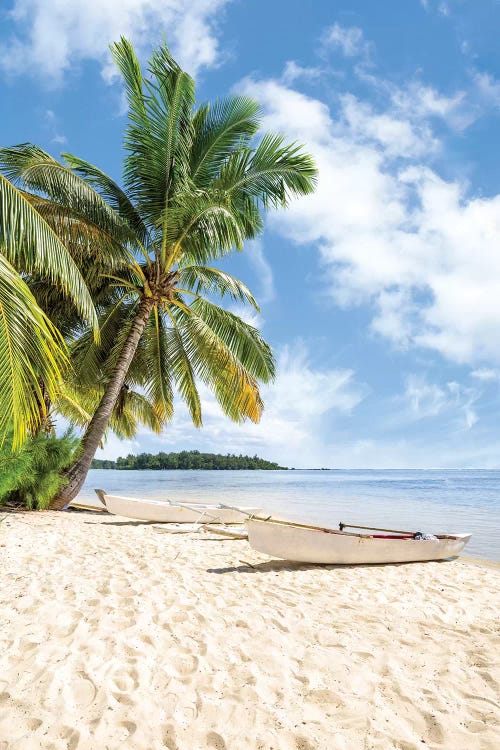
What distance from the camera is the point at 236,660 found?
3373 millimetres

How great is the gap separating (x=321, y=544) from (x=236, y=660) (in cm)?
360

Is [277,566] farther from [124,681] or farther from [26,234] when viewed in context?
[26,234]

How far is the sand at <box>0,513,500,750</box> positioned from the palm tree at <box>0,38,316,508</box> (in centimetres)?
605

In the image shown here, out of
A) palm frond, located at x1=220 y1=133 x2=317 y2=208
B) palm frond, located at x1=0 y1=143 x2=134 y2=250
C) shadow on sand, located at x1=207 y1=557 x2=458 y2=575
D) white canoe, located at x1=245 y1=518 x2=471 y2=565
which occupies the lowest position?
shadow on sand, located at x1=207 y1=557 x2=458 y2=575

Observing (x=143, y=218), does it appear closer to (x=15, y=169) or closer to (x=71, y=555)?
(x=15, y=169)

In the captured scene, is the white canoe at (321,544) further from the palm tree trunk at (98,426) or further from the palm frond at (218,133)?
the palm frond at (218,133)

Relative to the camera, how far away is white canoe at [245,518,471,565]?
21.7 feet

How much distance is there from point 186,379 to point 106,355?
229cm

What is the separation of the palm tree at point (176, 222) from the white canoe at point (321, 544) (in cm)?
500

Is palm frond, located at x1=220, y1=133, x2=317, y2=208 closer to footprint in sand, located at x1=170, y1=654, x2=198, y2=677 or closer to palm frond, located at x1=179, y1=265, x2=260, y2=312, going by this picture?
palm frond, located at x1=179, y1=265, x2=260, y2=312

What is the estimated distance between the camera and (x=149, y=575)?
559 cm

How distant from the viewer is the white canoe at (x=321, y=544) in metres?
6.63

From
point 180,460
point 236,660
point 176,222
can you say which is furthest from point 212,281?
point 180,460

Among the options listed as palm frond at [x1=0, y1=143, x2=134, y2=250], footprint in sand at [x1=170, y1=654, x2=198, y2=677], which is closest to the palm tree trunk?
palm frond at [x1=0, y1=143, x2=134, y2=250]
